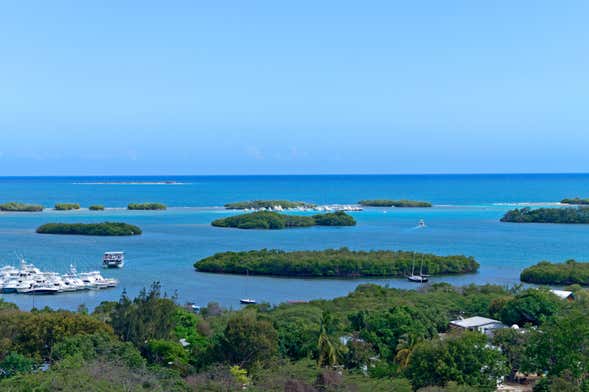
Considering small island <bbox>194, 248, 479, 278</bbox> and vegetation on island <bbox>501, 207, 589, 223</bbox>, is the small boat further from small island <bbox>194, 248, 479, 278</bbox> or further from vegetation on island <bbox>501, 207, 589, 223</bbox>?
vegetation on island <bbox>501, 207, 589, 223</bbox>

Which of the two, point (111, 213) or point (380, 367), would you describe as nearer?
point (380, 367)

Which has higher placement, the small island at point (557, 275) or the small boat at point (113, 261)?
the small island at point (557, 275)

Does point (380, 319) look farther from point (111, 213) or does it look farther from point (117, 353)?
point (111, 213)

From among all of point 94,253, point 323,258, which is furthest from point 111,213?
point 323,258

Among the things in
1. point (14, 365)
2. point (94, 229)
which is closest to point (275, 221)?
point (94, 229)

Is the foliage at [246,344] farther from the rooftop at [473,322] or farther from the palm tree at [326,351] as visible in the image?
the rooftop at [473,322]

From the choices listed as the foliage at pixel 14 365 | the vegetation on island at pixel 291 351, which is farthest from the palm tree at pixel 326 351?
the foliage at pixel 14 365

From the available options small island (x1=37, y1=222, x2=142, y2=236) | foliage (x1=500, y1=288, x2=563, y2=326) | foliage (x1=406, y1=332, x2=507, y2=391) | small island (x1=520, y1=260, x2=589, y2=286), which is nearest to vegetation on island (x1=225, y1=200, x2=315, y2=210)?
small island (x1=37, y1=222, x2=142, y2=236)
